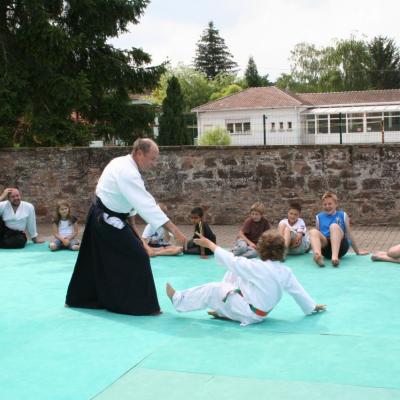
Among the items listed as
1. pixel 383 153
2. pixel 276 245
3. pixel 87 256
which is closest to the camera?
pixel 276 245

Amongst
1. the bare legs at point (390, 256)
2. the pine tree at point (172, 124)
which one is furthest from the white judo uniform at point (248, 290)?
the pine tree at point (172, 124)

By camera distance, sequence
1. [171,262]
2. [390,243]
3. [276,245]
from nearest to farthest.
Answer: [276,245], [171,262], [390,243]

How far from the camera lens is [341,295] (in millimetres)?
7355

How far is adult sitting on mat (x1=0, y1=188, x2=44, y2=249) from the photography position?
11.4 meters

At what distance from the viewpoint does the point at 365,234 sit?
12133mm

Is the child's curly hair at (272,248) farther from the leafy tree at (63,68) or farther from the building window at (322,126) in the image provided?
the building window at (322,126)

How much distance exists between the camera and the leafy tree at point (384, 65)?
6231 centimetres

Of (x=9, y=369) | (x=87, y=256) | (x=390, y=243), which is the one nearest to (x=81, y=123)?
(x=390, y=243)

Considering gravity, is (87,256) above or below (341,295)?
above

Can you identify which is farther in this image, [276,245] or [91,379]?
[276,245]

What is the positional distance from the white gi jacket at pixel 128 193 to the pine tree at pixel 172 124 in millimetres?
25106

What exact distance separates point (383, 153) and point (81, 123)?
8.54 m

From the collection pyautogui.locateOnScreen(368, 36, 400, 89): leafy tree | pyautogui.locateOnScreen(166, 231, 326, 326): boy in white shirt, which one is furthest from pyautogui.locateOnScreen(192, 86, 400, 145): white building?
pyautogui.locateOnScreen(166, 231, 326, 326): boy in white shirt

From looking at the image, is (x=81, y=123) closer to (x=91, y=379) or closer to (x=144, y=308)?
(x=144, y=308)
